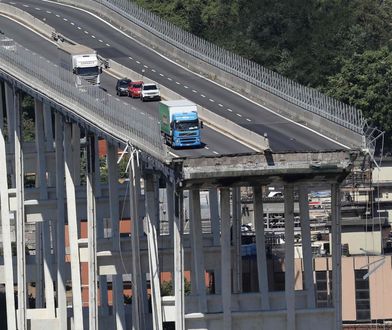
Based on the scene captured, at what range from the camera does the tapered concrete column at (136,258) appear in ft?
493

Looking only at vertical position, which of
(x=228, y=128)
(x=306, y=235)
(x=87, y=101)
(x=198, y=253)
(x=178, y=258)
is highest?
(x=87, y=101)

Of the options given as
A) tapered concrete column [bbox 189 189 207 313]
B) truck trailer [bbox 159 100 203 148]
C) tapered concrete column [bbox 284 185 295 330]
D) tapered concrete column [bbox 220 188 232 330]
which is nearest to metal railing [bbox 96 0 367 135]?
tapered concrete column [bbox 284 185 295 330]

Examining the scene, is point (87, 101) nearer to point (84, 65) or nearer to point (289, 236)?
point (84, 65)

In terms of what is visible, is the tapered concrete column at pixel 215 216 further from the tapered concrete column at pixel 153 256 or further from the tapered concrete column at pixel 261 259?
the tapered concrete column at pixel 261 259

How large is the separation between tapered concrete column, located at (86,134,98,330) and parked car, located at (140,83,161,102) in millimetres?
3859

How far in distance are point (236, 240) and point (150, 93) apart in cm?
1143

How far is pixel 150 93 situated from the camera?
160m

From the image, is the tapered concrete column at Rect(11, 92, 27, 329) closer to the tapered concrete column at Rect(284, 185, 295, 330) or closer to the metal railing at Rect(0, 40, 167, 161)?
the metal railing at Rect(0, 40, 167, 161)

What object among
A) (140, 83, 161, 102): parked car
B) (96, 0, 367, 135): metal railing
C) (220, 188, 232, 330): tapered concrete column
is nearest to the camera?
(220, 188, 232, 330): tapered concrete column

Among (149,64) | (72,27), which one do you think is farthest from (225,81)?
(72,27)

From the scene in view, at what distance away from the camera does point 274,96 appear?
15850 centimetres

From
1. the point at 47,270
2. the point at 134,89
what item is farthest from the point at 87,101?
the point at 47,270

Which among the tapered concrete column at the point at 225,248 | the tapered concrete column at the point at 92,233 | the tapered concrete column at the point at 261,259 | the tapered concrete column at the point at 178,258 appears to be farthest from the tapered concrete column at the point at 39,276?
the tapered concrete column at the point at 225,248

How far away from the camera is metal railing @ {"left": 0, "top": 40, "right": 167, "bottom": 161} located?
143 m
